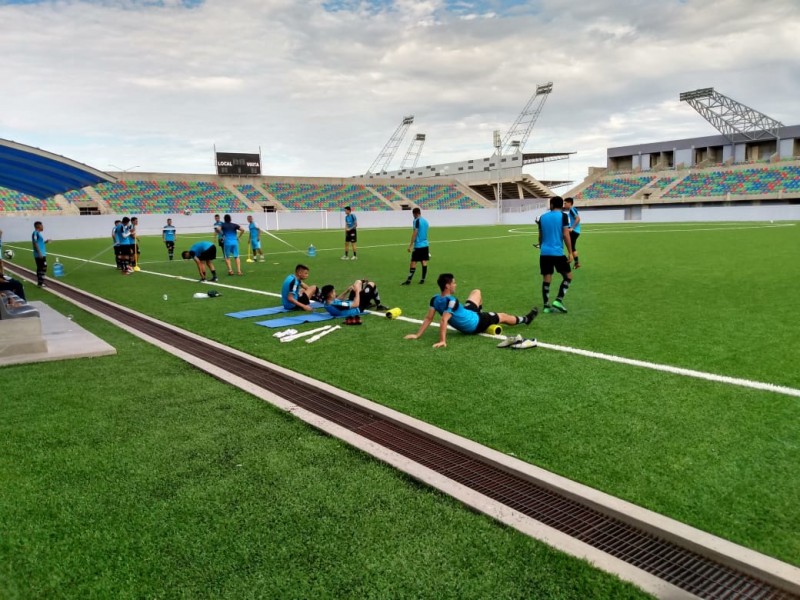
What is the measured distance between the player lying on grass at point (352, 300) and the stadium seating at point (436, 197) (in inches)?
2482

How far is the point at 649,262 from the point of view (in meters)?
17.2

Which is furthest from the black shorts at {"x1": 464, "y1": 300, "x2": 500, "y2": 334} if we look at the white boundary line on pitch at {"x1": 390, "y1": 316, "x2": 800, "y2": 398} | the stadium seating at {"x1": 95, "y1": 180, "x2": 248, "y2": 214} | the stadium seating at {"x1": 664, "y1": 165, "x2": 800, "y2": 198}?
the stadium seating at {"x1": 664, "y1": 165, "x2": 800, "y2": 198}

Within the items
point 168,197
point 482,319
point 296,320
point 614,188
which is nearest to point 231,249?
point 296,320

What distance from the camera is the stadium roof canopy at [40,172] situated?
1000 centimetres

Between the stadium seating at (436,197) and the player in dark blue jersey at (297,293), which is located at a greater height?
the stadium seating at (436,197)

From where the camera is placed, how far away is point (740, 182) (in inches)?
2408

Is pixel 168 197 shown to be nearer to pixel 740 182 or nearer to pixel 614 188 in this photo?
pixel 614 188

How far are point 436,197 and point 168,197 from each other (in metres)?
34.0

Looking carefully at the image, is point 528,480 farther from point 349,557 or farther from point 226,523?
point 226,523

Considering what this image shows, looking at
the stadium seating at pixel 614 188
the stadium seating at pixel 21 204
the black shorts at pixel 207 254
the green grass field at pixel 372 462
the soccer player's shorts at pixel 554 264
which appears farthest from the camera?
the stadium seating at pixel 614 188

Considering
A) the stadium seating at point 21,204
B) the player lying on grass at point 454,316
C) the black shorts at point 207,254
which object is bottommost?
the player lying on grass at point 454,316

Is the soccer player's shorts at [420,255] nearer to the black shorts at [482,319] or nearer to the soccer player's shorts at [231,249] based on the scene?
the black shorts at [482,319]

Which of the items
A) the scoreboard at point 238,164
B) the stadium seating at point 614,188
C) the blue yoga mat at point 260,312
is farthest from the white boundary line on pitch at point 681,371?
the stadium seating at point 614,188

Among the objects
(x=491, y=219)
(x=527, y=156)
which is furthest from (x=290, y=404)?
(x=527, y=156)
